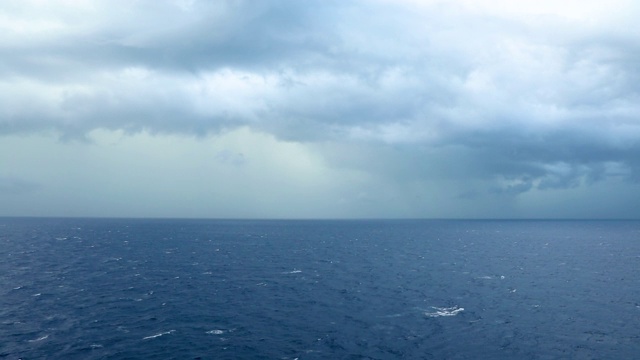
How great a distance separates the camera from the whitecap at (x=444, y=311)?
275ft

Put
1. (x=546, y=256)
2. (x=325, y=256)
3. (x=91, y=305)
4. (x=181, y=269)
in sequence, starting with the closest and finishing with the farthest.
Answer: (x=91, y=305), (x=181, y=269), (x=325, y=256), (x=546, y=256)

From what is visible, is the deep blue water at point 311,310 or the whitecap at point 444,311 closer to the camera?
the deep blue water at point 311,310

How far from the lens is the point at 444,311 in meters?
86.2

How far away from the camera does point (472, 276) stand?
127 meters

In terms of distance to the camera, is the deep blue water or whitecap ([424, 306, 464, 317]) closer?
the deep blue water

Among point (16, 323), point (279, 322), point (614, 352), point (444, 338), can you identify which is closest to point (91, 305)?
point (16, 323)

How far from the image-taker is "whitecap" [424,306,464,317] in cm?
8381

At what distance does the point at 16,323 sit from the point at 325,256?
108 m

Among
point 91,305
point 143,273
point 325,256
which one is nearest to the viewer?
point 91,305

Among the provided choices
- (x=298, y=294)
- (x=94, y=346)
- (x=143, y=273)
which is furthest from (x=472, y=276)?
(x=94, y=346)

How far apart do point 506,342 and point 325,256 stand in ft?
341

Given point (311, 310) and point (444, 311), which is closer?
point (311, 310)

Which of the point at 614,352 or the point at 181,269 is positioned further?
the point at 181,269

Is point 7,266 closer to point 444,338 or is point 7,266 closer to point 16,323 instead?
point 16,323
